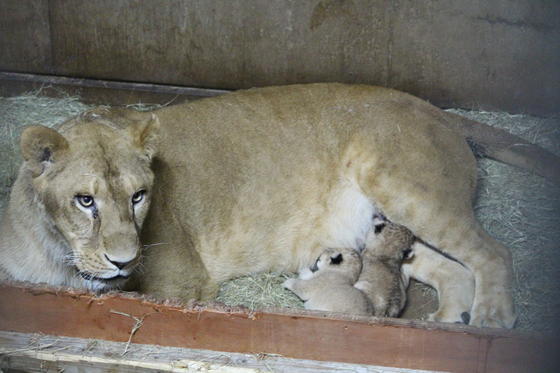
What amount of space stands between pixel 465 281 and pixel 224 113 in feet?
4.97

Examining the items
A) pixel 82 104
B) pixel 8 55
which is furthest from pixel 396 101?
pixel 8 55

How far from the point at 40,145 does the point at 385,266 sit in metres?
1.85

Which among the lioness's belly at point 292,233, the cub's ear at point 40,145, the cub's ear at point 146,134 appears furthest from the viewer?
the lioness's belly at point 292,233

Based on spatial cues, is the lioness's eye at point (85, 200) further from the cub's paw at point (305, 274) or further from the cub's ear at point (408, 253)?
the cub's ear at point (408, 253)

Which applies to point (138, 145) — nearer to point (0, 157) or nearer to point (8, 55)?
point (0, 157)

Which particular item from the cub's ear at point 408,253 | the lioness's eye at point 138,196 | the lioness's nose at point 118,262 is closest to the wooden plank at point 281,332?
the lioness's nose at point 118,262

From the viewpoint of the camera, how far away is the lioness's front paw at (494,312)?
380 centimetres

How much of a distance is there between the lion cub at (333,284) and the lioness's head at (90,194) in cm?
104

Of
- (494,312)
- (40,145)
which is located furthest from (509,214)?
(40,145)

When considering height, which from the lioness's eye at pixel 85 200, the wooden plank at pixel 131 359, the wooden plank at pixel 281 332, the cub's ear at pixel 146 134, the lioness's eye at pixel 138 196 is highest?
the cub's ear at pixel 146 134

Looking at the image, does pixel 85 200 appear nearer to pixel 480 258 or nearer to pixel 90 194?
pixel 90 194

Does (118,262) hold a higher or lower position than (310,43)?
lower

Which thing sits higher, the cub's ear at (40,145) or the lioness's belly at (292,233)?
the cub's ear at (40,145)

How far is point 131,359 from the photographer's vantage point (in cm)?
317
